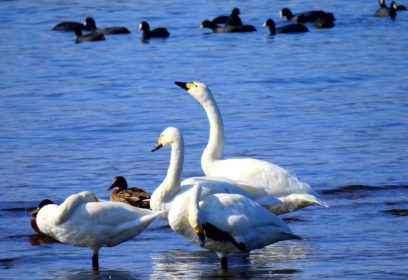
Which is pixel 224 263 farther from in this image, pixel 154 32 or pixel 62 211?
pixel 154 32

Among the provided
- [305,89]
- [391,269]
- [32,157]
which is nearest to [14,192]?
[32,157]

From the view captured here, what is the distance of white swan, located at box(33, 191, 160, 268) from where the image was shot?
9.79 metres

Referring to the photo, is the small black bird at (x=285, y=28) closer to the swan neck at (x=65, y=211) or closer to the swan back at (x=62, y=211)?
the swan back at (x=62, y=211)

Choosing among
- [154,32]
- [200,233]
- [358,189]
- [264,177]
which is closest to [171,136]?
[264,177]

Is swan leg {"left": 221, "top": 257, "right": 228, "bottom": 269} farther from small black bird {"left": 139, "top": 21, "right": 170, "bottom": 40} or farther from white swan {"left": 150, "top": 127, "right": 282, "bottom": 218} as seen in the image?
small black bird {"left": 139, "top": 21, "right": 170, "bottom": 40}

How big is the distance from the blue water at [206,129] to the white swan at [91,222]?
0.27 metres

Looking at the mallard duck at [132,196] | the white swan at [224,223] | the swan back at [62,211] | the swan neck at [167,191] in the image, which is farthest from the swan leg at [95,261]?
the mallard duck at [132,196]

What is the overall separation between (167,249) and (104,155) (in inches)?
216

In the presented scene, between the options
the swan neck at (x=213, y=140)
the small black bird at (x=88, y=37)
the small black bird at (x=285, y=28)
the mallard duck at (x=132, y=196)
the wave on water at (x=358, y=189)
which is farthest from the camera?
the small black bird at (x=285, y=28)

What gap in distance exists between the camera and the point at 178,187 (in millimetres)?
10828

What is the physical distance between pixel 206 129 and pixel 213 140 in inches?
217

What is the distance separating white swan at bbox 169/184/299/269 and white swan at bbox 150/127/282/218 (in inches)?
25.9

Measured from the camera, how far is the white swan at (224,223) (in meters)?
9.47

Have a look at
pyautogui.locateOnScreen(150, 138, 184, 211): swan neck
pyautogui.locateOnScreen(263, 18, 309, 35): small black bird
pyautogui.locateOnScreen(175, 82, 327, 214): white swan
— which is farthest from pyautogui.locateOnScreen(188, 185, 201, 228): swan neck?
pyautogui.locateOnScreen(263, 18, 309, 35): small black bird
